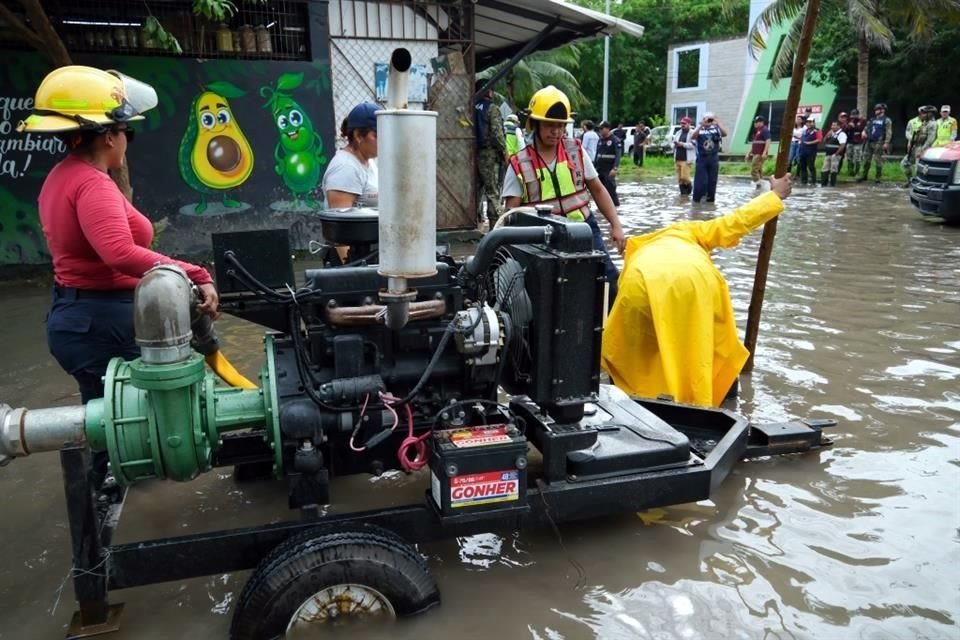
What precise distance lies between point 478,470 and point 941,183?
12050 millimetres

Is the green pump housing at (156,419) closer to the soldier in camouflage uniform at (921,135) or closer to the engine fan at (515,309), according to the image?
the engine fan at (515,309)

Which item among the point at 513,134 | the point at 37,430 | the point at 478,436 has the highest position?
the point at 513,134

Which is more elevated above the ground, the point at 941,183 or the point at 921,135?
the point at 921,135

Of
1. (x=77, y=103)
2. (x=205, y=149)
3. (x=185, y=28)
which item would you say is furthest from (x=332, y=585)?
(x=185, y=28)

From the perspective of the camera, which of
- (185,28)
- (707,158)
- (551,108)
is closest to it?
(551,108)

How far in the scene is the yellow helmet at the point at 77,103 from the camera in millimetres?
2699

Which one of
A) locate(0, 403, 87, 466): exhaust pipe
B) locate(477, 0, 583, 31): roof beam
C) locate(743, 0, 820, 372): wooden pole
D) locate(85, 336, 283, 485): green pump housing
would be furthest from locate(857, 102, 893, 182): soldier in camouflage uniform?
locate(0, 403, 87, 466): exhaust pipe

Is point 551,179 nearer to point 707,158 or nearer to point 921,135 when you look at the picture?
point 707,158

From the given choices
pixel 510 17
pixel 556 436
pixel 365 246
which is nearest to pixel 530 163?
pixel 365 246

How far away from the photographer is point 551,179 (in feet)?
15.2

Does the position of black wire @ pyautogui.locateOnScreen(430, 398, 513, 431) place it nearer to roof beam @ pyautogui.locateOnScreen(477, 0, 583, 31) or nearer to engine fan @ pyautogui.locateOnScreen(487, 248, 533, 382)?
engine fan @ pyautogui.locateOnScreen(487, 248, 533, 382)

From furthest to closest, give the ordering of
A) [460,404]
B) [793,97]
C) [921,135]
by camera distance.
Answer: [921,135] → [793,97] → [460,404]

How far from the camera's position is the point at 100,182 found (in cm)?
274

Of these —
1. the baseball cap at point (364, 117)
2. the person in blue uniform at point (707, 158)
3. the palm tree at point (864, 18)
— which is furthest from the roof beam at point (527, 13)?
the baseball cap at point (364, 117)
